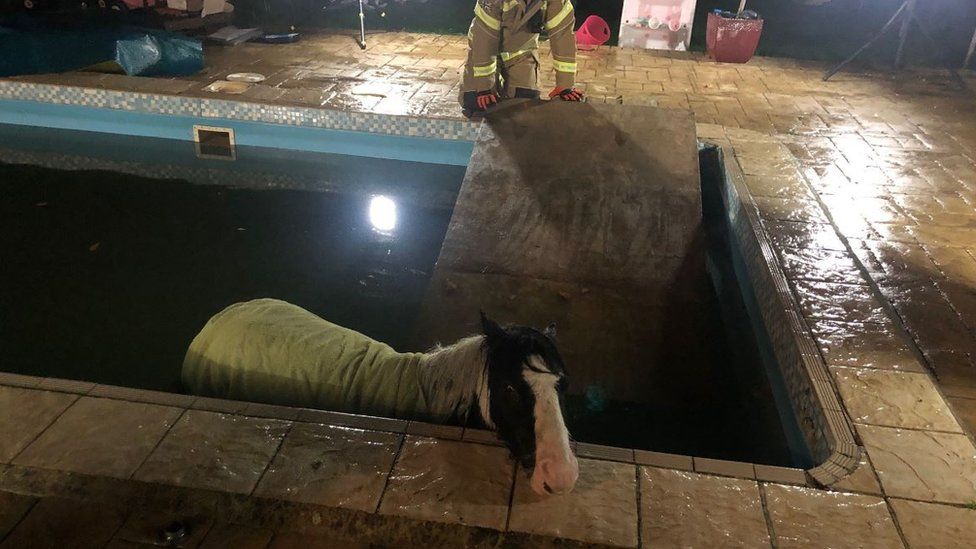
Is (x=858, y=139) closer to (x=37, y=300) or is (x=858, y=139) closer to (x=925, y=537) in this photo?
(x=925, y=537)

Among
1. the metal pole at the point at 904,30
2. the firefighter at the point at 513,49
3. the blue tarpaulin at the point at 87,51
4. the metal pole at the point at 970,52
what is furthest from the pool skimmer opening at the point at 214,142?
the metal pole at the point at 970,52

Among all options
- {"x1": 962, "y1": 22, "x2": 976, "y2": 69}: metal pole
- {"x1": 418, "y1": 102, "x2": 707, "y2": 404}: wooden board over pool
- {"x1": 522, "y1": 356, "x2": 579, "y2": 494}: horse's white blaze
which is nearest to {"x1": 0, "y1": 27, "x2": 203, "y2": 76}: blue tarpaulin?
{"x1": 418, "y1": 102, "x2": 707, "y2": 404}: wooden board over pool

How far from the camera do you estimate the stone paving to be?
2.39 meters

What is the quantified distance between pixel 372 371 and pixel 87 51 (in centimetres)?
738

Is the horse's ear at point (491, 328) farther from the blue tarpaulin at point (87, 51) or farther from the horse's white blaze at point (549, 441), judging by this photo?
the blue tarpaulin at point (87, 51)

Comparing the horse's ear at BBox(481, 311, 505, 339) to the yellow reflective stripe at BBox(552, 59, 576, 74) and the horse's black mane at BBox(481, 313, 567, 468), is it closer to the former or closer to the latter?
the horse's black mane at BBox(481, 313, 567, 468)

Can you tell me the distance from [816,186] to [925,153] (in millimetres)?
2018

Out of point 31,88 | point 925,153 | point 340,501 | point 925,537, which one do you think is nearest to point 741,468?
point 925,537

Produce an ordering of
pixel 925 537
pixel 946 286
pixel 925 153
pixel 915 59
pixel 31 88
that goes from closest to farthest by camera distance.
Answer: pixel 925 537 → pixel 946 286 → pixel 925 153 → pixel 31 88 → pixel 915 59

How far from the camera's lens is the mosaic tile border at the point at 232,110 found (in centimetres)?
695

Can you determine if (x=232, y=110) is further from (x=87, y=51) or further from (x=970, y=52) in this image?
(x=970, y=52)

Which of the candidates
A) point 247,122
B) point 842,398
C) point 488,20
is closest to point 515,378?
point 842,398

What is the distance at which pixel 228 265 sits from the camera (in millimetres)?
5355

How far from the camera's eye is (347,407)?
3.03m
